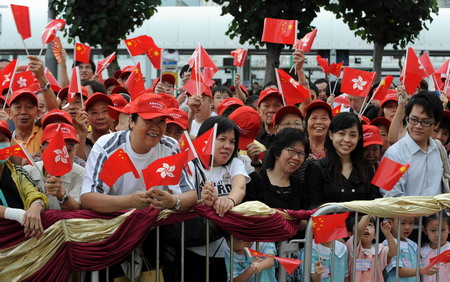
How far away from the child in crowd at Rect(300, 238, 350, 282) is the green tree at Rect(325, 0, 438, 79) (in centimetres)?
939

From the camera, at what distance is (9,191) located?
14.5 ft

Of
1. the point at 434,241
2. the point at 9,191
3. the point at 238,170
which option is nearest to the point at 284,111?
the point at 238,170

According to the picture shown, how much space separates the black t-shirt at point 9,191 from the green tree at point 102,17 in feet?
29.6

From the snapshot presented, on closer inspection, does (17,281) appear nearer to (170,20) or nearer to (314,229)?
(314,229)

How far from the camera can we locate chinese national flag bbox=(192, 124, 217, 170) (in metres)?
4.78

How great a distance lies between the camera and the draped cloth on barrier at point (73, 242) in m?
4.31

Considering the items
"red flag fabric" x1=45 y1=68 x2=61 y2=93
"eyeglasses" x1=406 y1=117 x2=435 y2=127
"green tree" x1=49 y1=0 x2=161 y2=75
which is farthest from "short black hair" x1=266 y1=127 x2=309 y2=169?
"green tree" x1=49 y1=0 x2=161 y2=75

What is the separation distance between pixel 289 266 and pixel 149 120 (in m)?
1.29

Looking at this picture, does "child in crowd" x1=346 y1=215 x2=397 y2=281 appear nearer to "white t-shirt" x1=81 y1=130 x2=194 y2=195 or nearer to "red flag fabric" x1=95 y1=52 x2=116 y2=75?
"white t-shirt" x1=81 y1=130 x2=194 y2=195

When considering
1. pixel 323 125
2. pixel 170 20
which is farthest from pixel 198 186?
pixel 170 20

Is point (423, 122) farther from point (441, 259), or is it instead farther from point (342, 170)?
point (441, 259)

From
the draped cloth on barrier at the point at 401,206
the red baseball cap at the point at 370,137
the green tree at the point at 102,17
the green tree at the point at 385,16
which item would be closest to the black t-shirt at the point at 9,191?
the draped cloth on barrier at the point at 401,206

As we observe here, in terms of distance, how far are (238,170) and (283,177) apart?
0.36 meters

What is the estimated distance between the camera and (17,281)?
4.33 metres
